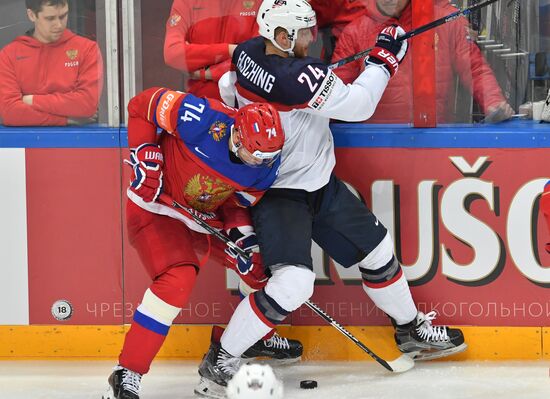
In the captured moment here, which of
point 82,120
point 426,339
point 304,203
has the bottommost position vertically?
point 426,339

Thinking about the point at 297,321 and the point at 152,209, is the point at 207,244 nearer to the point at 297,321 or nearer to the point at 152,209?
the point at 152,209

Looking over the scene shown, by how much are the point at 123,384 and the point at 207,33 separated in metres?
1.29

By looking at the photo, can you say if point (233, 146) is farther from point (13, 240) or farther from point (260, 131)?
point (13, 240)

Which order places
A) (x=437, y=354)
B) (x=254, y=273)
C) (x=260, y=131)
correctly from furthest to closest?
(x=437, y=354) < (x=254, y=273) < (x=260, y=131)

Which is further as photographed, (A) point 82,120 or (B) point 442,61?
(A) point 82,120

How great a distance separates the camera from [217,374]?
4.10 meters

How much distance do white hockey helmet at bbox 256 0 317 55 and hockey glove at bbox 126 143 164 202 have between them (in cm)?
53

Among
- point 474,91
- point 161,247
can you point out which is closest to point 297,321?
point 161,247

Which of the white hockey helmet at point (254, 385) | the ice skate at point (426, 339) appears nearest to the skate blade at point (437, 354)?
the ice skate at point (426, 339)

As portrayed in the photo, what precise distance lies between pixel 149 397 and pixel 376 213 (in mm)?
1029

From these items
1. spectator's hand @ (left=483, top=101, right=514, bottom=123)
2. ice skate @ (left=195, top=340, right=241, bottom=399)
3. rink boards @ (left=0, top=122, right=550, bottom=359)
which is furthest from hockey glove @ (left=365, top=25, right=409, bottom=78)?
ice skate @ (left=195, top=340, right=241, bottom=399)

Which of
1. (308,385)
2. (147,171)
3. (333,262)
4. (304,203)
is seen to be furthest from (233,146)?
(308,385)

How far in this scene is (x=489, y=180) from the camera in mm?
4332

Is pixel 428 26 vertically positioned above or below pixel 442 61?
above
